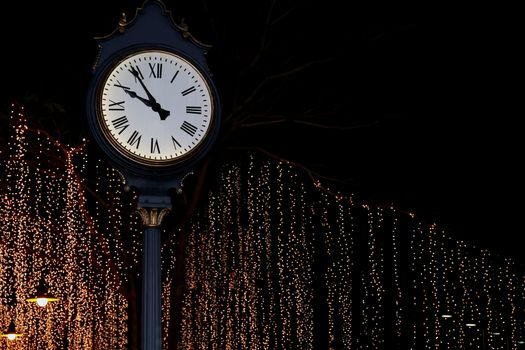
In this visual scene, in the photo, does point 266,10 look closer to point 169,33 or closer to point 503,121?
point 503,121

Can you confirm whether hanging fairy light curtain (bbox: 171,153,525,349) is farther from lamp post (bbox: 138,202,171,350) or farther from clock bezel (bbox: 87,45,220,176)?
lamp post (bbox: 138,202,171,350)

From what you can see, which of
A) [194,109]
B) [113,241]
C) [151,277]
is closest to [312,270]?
[113,241]

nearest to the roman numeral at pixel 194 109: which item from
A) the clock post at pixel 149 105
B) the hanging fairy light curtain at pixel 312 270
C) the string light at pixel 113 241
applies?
the clock post at pixel 149 105

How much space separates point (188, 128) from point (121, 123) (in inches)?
11.1

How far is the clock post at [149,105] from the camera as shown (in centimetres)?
452

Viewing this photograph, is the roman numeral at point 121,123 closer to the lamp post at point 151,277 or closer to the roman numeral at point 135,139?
the roman numeral at point 135,139

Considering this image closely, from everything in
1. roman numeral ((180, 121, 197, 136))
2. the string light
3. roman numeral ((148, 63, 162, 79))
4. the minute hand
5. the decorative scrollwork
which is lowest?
the decorative scrollwork

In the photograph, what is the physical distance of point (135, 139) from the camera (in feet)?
14.9

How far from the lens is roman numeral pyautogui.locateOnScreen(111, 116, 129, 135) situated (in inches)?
178

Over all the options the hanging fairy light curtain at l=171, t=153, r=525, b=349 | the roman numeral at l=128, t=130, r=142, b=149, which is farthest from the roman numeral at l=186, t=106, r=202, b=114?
the hanging fairy light curtain at l=171, t=153, r=525, b=349

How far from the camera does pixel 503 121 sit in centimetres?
1288

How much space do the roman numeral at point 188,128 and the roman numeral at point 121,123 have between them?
0.76 ft

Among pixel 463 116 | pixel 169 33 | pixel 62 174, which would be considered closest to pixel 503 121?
pixel 463 116

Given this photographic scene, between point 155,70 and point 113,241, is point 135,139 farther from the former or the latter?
point 113,241
